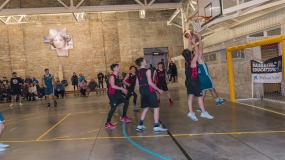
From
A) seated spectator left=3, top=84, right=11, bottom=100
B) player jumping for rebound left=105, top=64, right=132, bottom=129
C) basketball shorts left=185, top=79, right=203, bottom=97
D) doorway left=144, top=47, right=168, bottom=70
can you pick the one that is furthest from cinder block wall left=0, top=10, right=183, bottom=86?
basketball shorts left=185, top=79, right=203, bottom=97

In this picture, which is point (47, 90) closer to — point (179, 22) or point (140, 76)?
point (140, 76)

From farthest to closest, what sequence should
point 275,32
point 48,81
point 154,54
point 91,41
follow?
point 154,54, point 91,41, point 48,81, point 275,32

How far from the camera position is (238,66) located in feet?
35.9

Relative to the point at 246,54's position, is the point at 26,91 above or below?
below

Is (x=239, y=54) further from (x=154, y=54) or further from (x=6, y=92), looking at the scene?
(x=154, y=54)

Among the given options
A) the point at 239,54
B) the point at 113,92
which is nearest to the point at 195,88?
the point at 113,92

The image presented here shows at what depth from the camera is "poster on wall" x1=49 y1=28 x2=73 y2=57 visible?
24.2 meters

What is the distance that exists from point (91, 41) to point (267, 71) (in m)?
18.5

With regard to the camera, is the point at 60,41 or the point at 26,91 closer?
the point at 26,91

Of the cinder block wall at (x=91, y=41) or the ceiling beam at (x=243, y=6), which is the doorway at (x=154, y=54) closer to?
the cinder block wall at (x=91, y=41)

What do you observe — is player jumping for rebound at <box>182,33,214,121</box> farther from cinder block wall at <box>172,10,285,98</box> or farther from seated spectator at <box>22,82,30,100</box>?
seated spectator at <box>22,82,30,100</box>

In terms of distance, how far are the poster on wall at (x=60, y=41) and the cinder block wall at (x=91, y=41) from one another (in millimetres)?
368

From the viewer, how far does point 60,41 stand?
24.3 meters

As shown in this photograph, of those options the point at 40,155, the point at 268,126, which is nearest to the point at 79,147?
the point at 40,155
